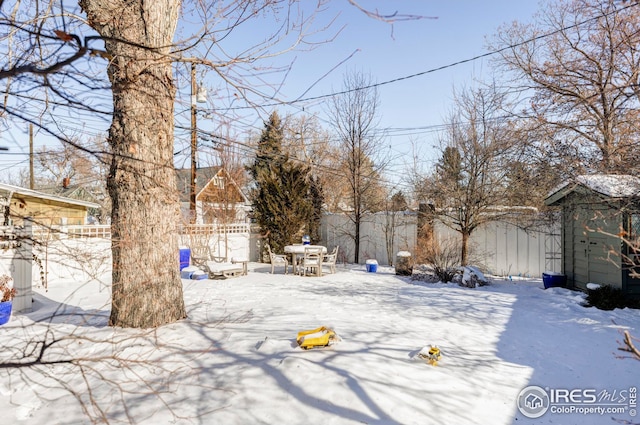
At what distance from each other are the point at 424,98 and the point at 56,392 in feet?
32.0

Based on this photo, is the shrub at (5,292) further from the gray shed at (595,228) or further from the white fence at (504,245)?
the white fence at (504,245)

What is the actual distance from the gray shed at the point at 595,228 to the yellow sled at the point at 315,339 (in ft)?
15.2

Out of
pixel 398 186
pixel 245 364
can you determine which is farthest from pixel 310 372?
pixel 398 186

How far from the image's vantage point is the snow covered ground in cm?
255

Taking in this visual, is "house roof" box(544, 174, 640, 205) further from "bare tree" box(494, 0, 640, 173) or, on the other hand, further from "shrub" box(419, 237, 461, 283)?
"shrub" box(419, 237, 461, 283)

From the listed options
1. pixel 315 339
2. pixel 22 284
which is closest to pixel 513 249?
pixel 315 339

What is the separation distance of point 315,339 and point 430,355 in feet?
3.74

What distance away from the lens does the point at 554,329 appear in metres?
→ 5.01

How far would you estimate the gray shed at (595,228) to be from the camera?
6094mm

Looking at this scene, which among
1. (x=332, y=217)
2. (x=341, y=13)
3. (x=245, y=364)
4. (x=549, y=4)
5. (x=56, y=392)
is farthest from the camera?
(x=332, y=217)

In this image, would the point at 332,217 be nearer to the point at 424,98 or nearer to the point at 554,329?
the point at 424,98

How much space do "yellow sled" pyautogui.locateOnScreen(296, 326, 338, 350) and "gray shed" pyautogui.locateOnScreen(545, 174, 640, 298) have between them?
15.2 feet

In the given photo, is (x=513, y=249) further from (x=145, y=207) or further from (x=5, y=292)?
(x=5, y=292)

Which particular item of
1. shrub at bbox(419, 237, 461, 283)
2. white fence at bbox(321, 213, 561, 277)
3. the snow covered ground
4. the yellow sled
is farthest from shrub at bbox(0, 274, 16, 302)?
white fence at bbox(321, 213, 561, 277)
